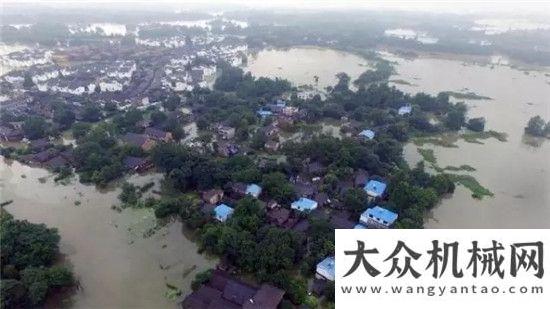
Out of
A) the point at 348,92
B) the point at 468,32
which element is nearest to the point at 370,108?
the point at 348,92

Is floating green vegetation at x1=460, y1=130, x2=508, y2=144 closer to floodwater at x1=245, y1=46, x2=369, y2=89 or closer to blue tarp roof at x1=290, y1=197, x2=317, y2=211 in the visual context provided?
blue tarp roof at x1=290, y1=197, x2=317, y2=211

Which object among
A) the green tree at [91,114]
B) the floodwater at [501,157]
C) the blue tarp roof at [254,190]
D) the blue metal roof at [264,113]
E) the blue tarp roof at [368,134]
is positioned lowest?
the floodwater at [501,157]

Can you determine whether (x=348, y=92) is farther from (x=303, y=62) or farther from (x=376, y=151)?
(x=303, y=62)

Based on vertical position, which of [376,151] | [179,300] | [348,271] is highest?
[348,271]

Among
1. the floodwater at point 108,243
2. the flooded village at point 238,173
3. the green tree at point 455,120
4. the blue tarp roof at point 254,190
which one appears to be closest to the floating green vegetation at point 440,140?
the flooded village at point 238,173

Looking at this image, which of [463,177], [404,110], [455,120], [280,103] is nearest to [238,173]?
[463,177]

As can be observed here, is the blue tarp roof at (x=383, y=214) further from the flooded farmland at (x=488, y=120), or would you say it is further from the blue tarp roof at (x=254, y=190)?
the blue tarp roof at (x=254, y=190)
